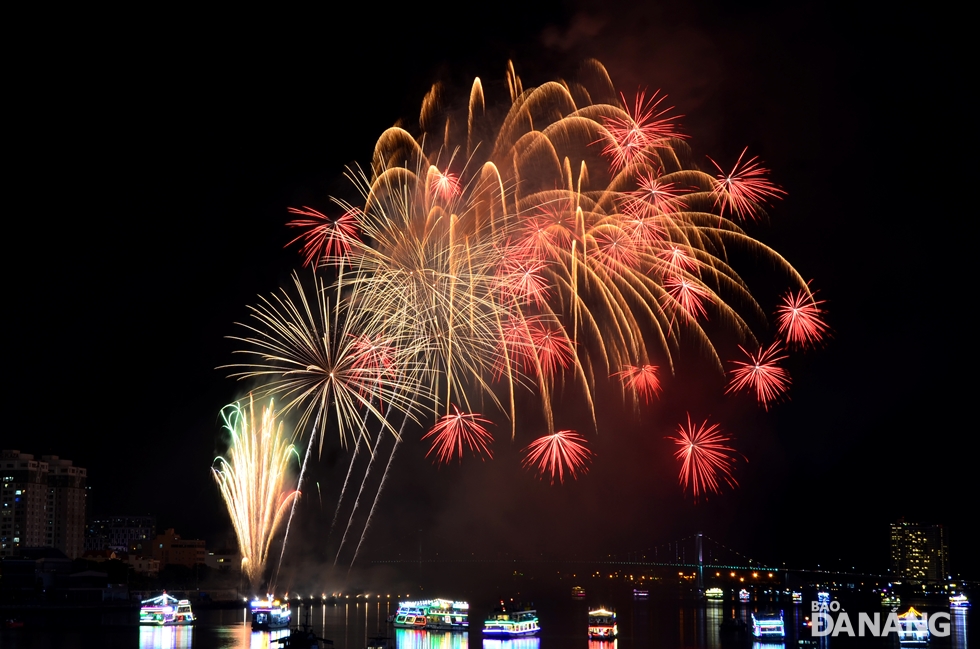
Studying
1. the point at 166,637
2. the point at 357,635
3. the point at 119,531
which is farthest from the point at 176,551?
the point at 357,635

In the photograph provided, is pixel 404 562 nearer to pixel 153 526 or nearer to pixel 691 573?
pixel 153 526

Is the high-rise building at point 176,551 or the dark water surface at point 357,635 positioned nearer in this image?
the dark water surface at point 357,635

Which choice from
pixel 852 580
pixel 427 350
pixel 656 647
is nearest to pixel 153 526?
pixel 852 580

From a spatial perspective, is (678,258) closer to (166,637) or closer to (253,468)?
(253,468)

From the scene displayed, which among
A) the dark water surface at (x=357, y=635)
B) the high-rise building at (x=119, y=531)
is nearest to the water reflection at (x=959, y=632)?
the dark water surface at (x=357, y=635)

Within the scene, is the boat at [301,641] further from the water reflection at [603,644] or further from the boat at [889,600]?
the boat at [889,600]

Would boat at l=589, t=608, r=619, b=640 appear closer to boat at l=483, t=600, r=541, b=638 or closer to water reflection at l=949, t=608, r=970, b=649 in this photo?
boat at l=483, t=600, r=541, b=638
